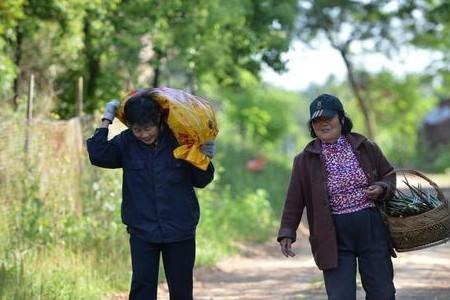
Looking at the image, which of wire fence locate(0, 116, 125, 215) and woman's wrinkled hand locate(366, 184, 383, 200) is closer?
woman's wrinkled hand locate(366, 184, 383, 200)

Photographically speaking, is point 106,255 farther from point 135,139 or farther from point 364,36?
point 364,36

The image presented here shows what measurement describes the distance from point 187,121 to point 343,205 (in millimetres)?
1066

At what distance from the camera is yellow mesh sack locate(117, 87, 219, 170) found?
5270 millimetres

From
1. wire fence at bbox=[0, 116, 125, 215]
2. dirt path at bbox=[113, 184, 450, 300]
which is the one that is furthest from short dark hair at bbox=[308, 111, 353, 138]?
wire fence at bbox=[0, 116, 125, 215]

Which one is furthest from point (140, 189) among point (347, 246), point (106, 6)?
point (106, 6)

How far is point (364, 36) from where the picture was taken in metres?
31.9

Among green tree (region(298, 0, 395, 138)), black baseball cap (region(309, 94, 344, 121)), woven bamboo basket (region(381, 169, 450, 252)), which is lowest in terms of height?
woven bamboo basket (region(381, 169, 450, 252))

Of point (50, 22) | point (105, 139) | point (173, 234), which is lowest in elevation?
point (173, 234)

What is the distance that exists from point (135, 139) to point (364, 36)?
2736 cm

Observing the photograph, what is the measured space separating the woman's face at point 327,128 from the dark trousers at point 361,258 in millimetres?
481

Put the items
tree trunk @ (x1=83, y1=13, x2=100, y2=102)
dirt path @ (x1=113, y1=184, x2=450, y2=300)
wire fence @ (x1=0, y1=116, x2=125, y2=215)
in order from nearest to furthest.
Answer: dirt path @ (x1=113, y1=184, x2=450, y2=300)
wire fence @ (x1=0, y1=116, x2=125, y2=215)
tree trunk @ (x1=83, y1=13, x2=100, y2=102)

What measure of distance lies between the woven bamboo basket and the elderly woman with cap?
2.5 inches

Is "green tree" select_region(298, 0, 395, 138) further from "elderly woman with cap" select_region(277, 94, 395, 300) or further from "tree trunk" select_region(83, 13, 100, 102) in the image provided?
"elderly woman with cap" select_region(277, 94, 395, 300)

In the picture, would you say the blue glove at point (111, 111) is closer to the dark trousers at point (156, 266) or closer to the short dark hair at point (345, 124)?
the dark trousers at point (156, 266)
